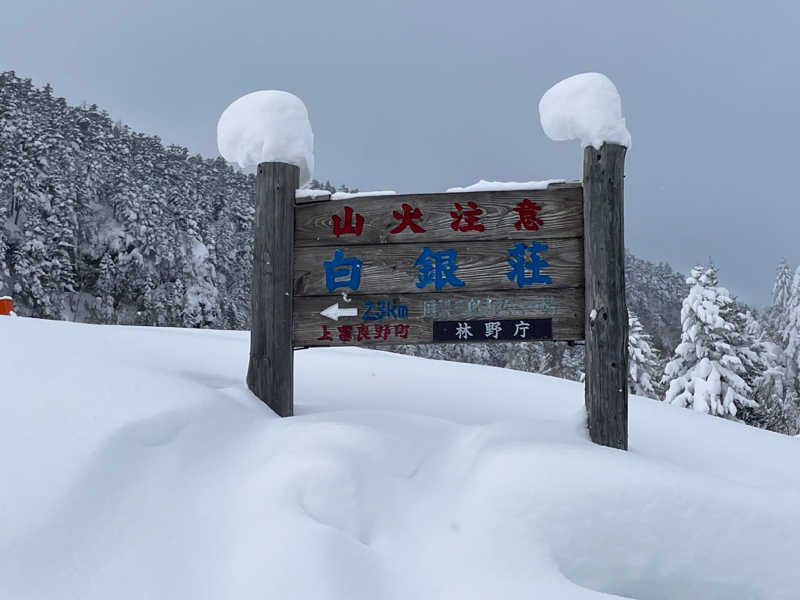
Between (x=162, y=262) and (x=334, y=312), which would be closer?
(x=334, y=312)

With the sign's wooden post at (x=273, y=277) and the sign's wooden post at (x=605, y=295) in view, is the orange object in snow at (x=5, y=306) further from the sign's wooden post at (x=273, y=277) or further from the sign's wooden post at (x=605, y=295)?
the sign's wooden post at (x=605, y=295)

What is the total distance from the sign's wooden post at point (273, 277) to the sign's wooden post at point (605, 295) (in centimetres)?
214

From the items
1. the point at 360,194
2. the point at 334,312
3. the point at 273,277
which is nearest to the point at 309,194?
the point at 360,194

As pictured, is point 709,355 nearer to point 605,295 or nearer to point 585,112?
point 605,295

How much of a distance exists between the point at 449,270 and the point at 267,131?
1.69 meters

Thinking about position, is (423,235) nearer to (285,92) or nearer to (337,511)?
(285,92)

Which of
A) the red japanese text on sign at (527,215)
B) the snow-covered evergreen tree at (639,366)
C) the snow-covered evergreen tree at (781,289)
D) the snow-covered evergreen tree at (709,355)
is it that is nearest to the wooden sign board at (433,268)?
the red japanese text on sign at (527,215)

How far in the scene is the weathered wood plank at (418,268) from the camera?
4.35 metres

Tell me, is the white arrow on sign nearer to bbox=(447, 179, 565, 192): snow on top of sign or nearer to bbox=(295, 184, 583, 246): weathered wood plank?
bbox=(295, 184, 583, 246): weathered wood plank

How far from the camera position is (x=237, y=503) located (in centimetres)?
285

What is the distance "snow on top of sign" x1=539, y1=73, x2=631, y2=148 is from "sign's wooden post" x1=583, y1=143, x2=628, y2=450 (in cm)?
10

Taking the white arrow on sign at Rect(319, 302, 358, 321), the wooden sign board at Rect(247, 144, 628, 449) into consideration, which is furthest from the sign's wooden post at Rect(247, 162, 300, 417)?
the white arrow on sign at Rect(319, 302, 358, 321)

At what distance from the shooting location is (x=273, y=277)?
4430 mm

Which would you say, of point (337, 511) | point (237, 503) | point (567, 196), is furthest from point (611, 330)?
point (237, 503)
